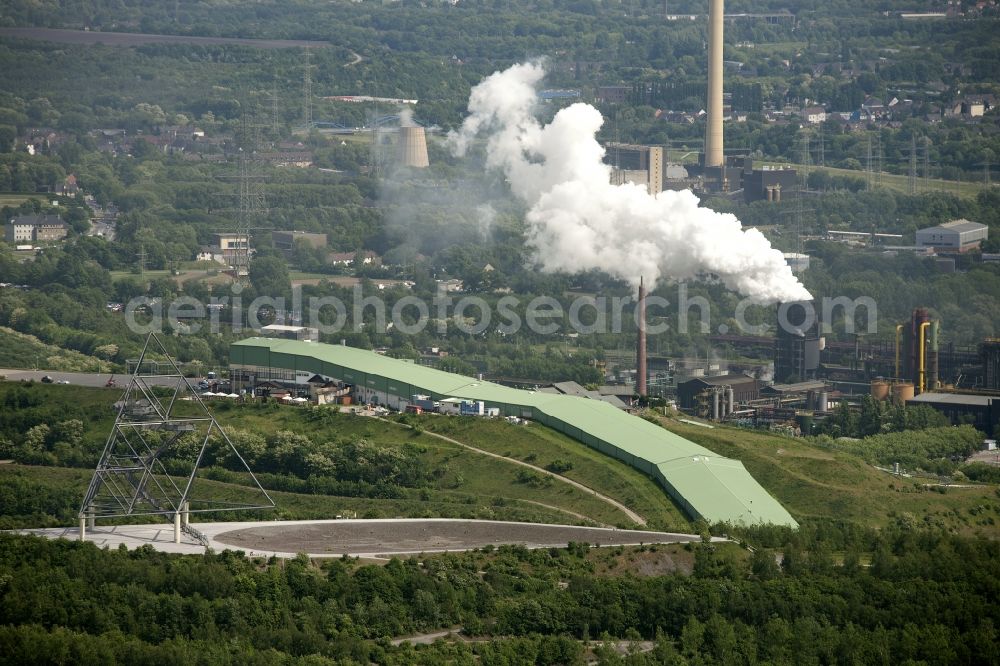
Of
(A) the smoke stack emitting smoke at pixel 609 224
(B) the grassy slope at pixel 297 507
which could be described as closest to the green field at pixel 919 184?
(A) the smoke stack emitting smoke at pixel 609 224

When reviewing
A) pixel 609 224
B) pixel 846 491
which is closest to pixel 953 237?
pixel 609 224

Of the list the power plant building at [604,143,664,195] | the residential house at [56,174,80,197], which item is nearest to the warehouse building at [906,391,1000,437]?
the power plant building at [604,143,664,195]

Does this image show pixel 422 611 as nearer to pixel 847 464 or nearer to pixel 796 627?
pixel 796 627

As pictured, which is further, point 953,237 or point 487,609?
point 953,237

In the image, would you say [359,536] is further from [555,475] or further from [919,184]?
[919,184]

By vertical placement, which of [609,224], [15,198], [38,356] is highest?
[15,198]

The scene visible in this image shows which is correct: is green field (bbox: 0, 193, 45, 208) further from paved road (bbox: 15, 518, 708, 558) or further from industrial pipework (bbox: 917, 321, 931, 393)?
paved road (bbox: 15, 518, 708, 558)

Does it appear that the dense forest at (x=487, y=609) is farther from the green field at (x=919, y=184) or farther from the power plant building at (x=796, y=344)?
the green field at (x=919, y=184)
